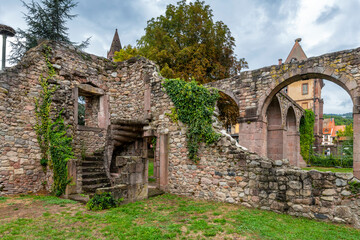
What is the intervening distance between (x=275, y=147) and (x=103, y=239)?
40.1 feet

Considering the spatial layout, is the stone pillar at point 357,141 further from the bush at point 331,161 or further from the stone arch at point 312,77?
the bush at point 331,161

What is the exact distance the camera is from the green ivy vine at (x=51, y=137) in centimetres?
688

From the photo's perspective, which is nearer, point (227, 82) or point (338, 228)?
point (338, 228)

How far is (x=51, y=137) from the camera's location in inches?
290

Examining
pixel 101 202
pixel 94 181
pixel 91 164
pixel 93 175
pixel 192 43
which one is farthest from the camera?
pixel 192 43

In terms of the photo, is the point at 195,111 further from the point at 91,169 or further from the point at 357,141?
the point at 357,141

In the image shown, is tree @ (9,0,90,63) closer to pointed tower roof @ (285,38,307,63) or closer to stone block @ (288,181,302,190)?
stone block @ (288,181,302,190)

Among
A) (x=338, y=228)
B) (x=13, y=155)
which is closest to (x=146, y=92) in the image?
(x=13, y=155)

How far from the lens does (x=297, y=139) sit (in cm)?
1698

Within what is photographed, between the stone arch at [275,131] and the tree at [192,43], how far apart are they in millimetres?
4453

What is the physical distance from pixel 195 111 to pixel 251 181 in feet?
9.23

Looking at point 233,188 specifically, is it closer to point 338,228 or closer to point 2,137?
point 338,228

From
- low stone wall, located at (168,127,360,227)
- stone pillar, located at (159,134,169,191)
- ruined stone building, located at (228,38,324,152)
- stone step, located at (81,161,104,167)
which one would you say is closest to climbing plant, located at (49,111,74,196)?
stone step, located at (81,161,104,167)

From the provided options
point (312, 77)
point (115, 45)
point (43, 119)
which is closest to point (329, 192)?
point (312, 77)
